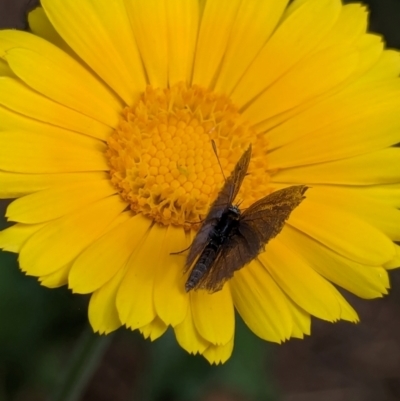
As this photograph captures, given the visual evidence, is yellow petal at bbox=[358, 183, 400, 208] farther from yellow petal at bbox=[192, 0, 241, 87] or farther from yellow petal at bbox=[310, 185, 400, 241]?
yellow petal at bbox=[192, 0, 241, 87]

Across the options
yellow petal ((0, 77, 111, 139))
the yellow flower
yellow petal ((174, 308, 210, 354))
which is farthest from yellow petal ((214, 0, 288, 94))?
yellow petal ((174, 308, 210, 354))

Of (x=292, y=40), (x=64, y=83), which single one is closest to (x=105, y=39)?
(x=64, y=83)

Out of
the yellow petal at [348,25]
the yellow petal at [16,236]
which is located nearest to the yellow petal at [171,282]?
the yellow petal at [16,236]

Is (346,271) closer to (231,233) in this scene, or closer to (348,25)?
(231,233)

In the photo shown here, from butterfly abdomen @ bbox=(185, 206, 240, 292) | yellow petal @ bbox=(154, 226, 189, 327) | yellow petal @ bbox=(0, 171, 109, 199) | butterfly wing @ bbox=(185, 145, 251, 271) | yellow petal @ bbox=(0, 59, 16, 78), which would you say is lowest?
yellow petal @ bbox=(154, 226, 189, 327)

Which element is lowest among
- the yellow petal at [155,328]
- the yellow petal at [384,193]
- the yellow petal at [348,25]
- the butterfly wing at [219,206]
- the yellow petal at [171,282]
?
the yellow petal at [384,193]

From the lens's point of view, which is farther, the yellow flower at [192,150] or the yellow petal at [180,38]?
the yellow petal at [180,38]

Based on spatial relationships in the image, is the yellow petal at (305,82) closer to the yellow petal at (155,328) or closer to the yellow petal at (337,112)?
the yellow petal at (337,112)
